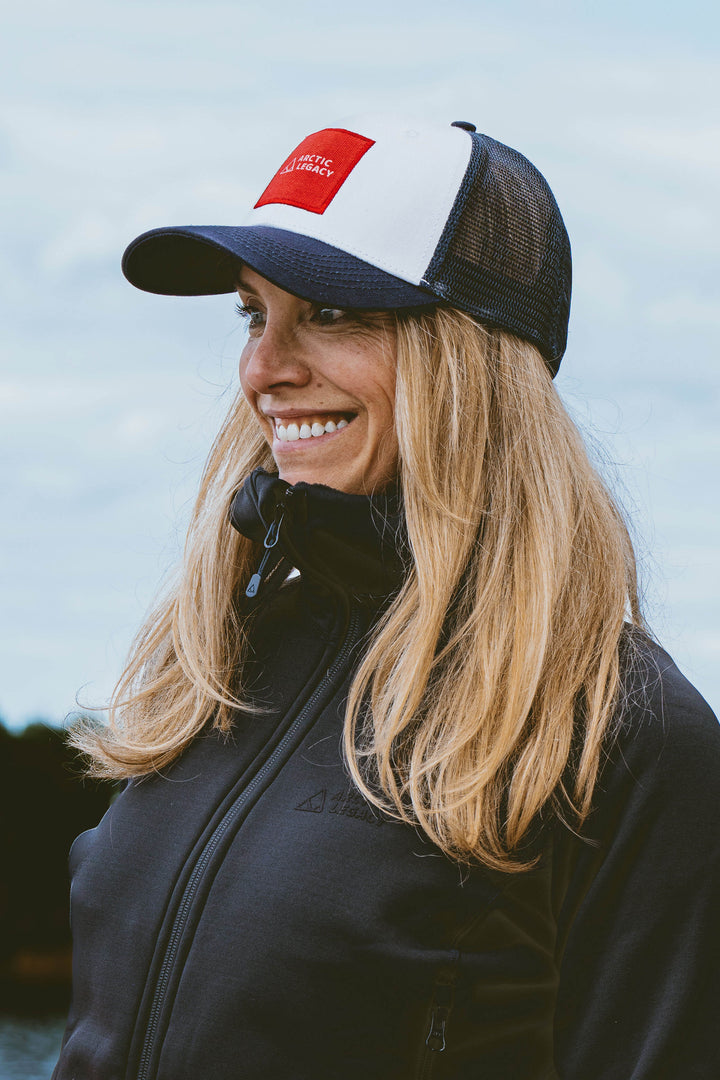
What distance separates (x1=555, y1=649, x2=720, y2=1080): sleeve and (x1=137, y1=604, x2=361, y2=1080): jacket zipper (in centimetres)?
49

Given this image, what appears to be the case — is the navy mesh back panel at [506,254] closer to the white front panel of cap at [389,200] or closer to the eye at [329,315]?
the white front panel of cap at [389,200]

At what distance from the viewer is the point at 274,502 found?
1.95 meters

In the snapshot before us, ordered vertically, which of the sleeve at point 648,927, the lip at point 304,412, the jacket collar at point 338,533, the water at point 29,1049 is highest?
the lip at point 304,412

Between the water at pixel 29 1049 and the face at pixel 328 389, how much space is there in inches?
758

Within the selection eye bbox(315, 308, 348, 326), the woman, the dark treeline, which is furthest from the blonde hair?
the dark treeline

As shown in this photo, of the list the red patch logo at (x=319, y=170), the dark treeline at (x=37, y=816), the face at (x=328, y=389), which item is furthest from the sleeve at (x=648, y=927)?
the dark treeline at (x=37, y=816)

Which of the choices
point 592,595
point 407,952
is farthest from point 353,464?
point 407,952

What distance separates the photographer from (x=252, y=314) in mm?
2229

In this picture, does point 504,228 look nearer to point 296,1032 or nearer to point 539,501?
point 539,501

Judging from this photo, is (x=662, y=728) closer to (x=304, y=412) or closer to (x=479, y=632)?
(x=479, y=632)

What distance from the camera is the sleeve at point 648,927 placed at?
156cm

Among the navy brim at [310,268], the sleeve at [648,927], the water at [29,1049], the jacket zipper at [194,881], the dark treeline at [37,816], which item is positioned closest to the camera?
the sleeve at [648,927]

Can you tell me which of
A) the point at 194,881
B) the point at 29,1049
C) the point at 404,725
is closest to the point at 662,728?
the point at 404,725

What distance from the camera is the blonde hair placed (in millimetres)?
1681
